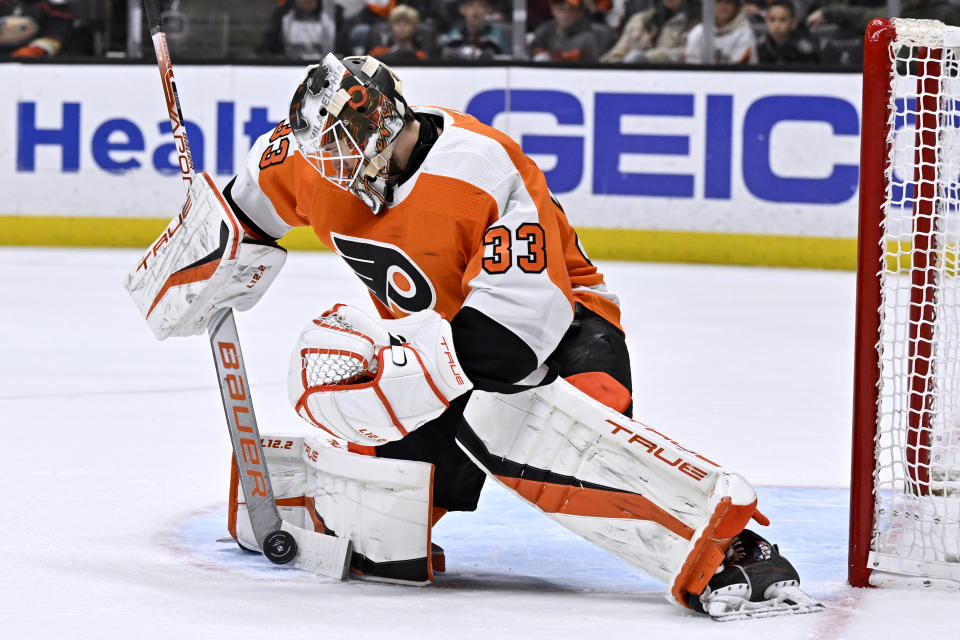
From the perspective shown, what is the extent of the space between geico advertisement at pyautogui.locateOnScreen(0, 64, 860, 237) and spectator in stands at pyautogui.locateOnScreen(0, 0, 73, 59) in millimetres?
272

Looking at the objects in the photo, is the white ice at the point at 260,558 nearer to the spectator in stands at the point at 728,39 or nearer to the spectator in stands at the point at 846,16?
the spectator in stands at the point at 728,39

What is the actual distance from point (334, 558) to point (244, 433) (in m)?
0.28

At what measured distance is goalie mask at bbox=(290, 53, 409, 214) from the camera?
2.19 meters

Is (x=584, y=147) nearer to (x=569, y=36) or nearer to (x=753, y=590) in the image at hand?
(x=569, y=36)

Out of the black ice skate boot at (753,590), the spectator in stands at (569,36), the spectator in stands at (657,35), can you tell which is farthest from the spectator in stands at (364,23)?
the black ice skate boot at (753,590)

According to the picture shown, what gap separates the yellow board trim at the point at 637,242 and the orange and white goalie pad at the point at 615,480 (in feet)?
16.8

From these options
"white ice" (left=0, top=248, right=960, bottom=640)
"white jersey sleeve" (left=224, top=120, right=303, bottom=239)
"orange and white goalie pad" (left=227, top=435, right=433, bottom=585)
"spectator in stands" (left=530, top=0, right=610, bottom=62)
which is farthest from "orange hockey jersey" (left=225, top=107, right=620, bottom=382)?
"spectator in stands" (left=530, top=0, right=610, bottom=62)

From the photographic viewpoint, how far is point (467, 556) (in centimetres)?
252

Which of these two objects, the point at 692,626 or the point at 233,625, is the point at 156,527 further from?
the point at 692,626

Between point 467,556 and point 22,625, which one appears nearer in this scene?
point 22,625

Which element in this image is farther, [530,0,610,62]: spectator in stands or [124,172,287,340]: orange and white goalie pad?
[530,0,610,62]: spectator in stands

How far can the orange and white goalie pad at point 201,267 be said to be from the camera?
2451mm

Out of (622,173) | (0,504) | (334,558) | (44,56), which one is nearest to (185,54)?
(44,56)

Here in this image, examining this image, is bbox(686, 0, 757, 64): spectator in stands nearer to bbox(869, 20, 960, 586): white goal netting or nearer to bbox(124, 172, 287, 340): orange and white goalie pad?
bbox(869, 20, 960, 586): white goal netting
